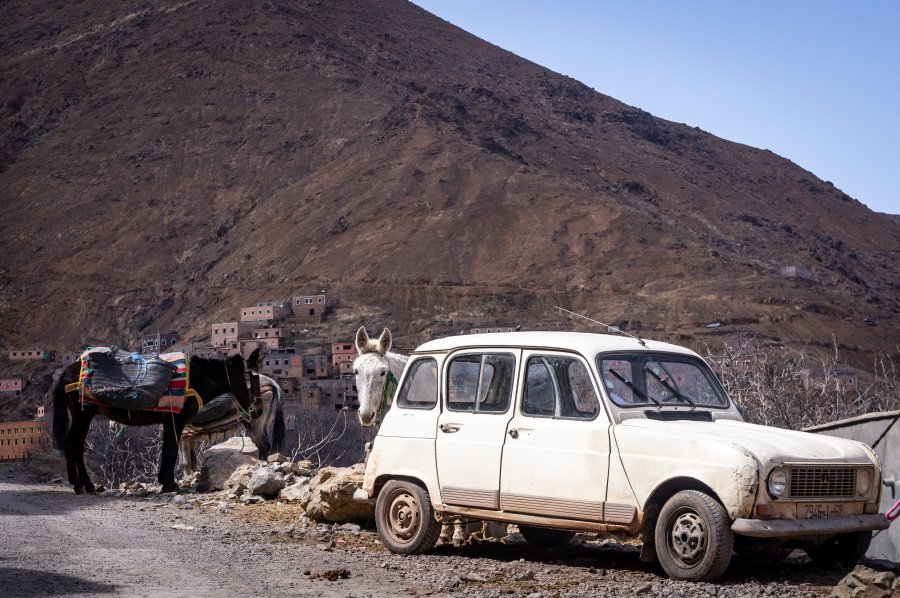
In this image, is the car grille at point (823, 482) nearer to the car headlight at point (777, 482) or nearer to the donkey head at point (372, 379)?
the car headlight at point (777, 482)

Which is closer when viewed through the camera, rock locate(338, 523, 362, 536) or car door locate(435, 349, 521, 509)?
car door locate(435, 349, 521, 509)

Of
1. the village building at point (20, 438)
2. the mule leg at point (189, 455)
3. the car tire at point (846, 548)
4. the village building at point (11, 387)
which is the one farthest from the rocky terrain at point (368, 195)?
the car tire at point (846, 548)

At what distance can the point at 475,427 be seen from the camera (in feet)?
29.8

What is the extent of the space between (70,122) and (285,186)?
37.2 m

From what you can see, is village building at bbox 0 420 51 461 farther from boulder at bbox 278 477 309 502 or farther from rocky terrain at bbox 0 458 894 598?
rocky terrain at bbox 0 458 894 598

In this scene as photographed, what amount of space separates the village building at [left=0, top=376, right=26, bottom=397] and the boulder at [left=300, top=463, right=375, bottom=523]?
73.7m

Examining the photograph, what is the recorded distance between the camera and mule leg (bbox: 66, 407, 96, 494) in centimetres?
1675

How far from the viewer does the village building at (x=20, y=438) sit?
5409 centimetres


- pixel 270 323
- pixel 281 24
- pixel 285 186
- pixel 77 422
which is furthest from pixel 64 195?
pixel 77 422

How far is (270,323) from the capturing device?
282ft

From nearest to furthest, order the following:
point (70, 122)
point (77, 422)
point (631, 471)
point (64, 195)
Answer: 1. point (631, 471)
2. point (77, 422)
3. point (64, 195)
4. point (70, 122)

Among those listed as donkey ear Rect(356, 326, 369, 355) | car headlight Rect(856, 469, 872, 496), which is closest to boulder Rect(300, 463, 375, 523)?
donkey ear Rect(356, 326, 369, 355)

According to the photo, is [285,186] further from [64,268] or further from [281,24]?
[281,24]

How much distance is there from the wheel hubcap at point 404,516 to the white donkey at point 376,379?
2.01m
